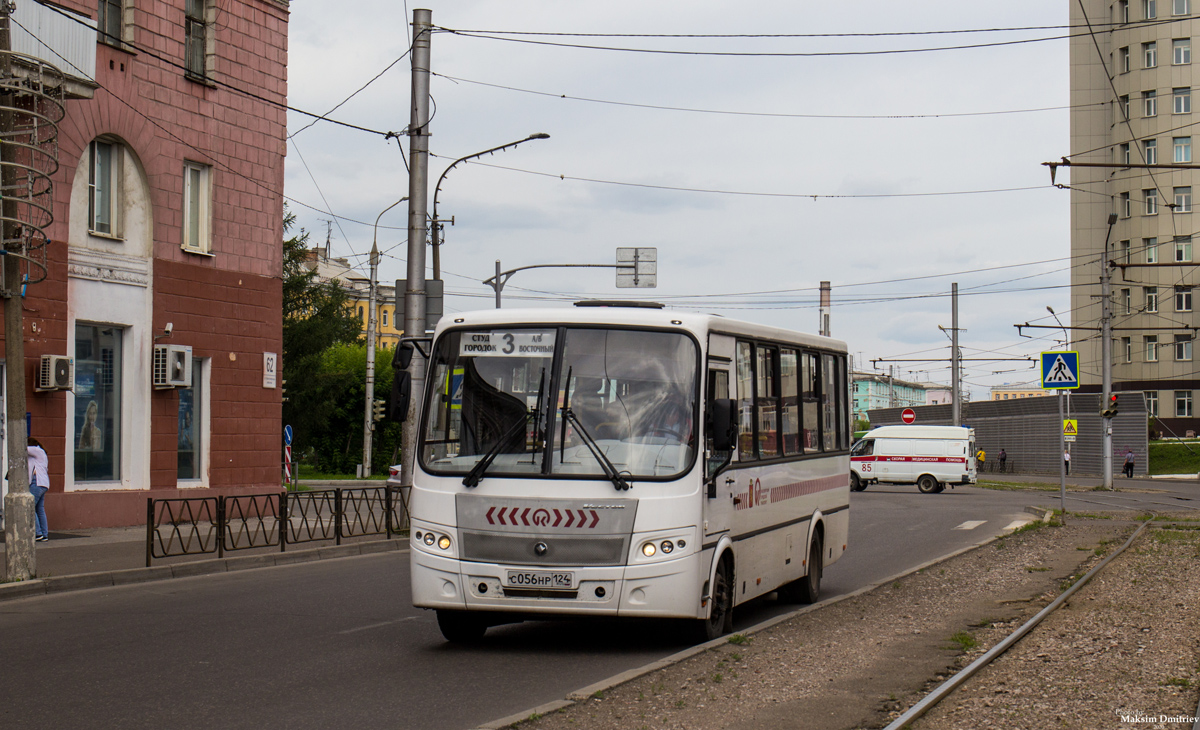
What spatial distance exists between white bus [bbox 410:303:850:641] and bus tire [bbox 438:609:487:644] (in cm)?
1

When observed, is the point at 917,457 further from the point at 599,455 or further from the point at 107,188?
the point at 599,455

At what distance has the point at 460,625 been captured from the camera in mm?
9859

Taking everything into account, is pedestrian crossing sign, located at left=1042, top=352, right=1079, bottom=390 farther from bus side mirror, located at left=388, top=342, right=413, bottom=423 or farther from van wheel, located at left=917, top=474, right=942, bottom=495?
van wheel, located at left=917, top=474, right=942, bottom=495

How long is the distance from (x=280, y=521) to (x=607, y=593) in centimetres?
955

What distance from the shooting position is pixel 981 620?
11.3 metres

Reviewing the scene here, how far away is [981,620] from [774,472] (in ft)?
7.40

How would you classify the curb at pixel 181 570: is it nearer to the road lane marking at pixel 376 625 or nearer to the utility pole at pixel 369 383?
the road lane marking at pixel 376 625

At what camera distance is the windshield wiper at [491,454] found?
927 cm

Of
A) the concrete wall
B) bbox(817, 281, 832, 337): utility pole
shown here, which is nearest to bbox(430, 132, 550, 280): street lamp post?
the concrete wall

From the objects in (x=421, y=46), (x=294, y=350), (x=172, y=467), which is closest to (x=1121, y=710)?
(x=421, y=46)

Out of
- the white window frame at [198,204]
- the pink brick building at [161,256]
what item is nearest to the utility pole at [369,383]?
the pink brick building at [161,256]

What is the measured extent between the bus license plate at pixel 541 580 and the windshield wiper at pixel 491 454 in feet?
2.39

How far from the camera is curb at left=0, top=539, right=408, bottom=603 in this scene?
1343cm

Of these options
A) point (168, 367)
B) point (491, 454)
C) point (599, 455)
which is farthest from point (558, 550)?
point (168, 367)
